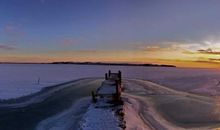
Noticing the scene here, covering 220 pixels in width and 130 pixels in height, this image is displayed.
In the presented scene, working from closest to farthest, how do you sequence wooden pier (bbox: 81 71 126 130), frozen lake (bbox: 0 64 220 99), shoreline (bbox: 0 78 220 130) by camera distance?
wooden pier (bbox: 81 71 126 130) → shoreline (bbox: 0 78 220 130) → frozen lake (bbox: 0 64 220 99)

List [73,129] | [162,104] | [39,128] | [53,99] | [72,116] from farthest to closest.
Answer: [53,99] < [162,104] < [72,116] < [39,128] < [73,129]

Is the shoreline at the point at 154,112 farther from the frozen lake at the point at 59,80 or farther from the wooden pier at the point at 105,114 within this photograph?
the frozen lake at the point at 59,80

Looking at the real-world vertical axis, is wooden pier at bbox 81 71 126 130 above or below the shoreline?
above

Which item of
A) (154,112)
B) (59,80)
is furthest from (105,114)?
(59,80)

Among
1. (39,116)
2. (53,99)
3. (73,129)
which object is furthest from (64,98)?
(73,129)

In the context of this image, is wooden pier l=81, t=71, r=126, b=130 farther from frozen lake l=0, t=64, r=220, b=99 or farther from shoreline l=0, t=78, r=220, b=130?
frozen lake l=0, t=64, r=220, b=99

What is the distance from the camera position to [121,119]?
53.6 ft

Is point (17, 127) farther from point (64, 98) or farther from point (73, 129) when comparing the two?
point (64, 98)

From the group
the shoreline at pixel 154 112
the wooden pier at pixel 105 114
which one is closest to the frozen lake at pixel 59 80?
the shoreline at pixel 154 112

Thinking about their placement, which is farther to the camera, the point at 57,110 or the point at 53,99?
the point at 53,99

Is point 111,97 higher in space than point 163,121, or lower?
higher

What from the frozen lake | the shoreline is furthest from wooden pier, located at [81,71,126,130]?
the frozen lake

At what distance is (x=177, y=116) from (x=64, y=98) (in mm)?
12238

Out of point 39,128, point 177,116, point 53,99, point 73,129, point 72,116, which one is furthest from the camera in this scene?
point 53,99
